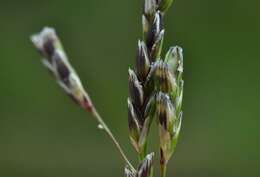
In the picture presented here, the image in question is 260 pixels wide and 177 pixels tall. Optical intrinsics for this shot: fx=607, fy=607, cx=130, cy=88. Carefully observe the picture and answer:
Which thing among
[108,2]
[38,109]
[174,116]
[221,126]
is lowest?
[221,126]

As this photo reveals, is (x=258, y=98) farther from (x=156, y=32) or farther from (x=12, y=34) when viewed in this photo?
(x=156, y=32)

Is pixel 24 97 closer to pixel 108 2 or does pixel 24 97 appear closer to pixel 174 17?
pixel 108 2

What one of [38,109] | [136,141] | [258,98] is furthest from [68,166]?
[136,141]

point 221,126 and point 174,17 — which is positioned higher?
point 174,17

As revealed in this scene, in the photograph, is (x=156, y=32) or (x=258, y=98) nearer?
(x=156, y=32)

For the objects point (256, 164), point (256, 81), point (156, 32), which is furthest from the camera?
point (256, 81)

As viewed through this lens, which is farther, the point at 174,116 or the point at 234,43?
the point at 234,43

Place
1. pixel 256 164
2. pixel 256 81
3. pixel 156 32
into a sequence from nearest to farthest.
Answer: pixel 156 32 < pixel 256 164 < pixel 256 81

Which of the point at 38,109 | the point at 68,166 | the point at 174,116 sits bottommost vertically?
the point at 68,166

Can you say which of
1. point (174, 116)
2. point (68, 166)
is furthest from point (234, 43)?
point (174, 116)
